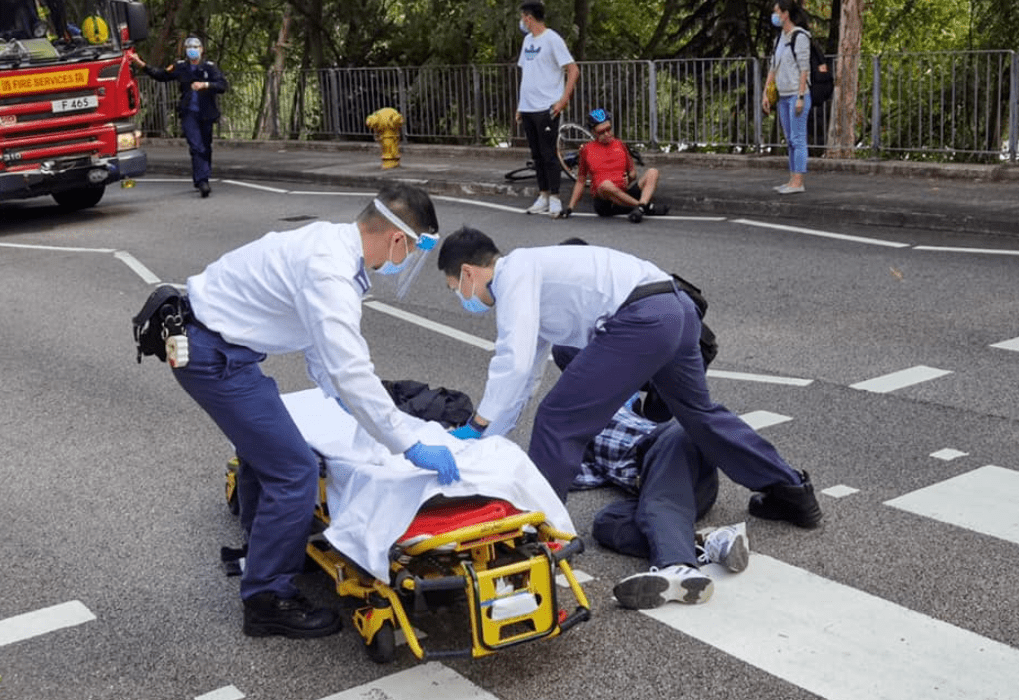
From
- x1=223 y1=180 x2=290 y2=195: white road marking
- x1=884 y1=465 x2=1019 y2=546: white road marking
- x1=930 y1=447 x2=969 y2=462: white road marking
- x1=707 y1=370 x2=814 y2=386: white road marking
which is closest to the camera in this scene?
x1=884 y1=465 x2=1019 y2=546: white road marking

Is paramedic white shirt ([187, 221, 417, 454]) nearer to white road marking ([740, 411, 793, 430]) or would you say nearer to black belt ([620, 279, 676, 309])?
black belt ([620, 279, 676, 309])

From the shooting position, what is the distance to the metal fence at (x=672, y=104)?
1633cm

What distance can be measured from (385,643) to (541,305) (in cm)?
150

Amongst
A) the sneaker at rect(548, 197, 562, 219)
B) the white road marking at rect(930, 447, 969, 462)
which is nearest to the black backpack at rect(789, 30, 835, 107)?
the sneaker at rect(548, 197, 562, 219)

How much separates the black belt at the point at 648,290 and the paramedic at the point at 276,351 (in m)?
0.86

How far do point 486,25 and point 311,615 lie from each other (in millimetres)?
17685

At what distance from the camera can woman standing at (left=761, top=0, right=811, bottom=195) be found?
14.7 m

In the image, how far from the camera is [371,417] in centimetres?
471

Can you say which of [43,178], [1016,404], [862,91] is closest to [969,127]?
[862,91]

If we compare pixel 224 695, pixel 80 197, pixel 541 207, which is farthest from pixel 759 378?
pixel 80 197

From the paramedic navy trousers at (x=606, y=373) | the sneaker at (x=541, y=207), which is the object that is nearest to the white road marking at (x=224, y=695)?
the paramedic navy trousers at (x=606, y=373)

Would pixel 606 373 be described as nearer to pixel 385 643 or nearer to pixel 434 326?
pixel 385 643

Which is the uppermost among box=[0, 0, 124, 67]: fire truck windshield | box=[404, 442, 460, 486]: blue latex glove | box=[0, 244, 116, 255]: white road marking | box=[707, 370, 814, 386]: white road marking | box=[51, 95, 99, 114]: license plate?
box=[0, 0, 124, 67]: fire truck windshield

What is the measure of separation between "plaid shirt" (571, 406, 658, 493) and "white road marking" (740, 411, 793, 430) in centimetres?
111
